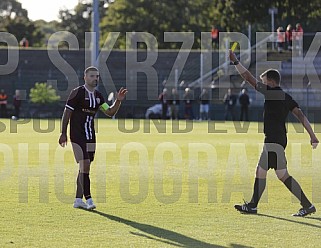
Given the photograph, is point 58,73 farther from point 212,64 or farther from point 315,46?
point 315,46

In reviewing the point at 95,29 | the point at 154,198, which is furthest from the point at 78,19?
the point at 154,198

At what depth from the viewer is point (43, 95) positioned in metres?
49.7

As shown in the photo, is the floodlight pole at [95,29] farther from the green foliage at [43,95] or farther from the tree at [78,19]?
the tree at [78,19]

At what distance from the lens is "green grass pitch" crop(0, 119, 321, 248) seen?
10.3m

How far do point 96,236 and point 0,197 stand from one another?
12.4 ft

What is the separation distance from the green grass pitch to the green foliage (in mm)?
25056

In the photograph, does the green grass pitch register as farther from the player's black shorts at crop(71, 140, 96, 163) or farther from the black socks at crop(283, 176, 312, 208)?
the player's black shorts at crop(71, 140, 96, 163)

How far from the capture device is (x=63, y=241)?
993cm

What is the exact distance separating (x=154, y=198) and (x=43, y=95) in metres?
36.6

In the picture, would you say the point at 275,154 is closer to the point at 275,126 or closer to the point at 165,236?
the point at 275,126

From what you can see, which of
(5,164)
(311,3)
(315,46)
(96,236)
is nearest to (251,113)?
(315,46)

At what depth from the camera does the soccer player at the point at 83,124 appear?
1258 cm

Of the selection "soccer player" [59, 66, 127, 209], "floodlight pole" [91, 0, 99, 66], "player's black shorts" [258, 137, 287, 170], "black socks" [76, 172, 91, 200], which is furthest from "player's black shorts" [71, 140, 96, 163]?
"floodlight pole" [91, 0, 99, 66]

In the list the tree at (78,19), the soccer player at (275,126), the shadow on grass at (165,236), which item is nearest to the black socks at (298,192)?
the soccer player at (275,126)
